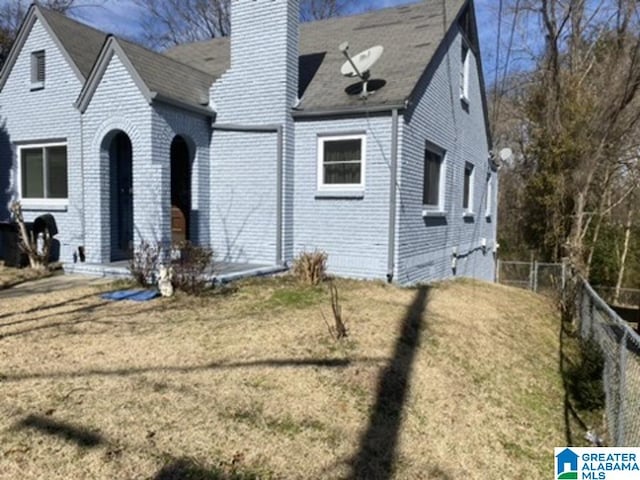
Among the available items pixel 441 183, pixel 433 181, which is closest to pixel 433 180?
pixel 433 181

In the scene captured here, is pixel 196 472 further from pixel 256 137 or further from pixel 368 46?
pixel 368 46

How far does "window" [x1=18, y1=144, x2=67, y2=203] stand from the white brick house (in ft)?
0.10

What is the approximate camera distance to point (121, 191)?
10.3 metres

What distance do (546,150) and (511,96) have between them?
5774 millimetres

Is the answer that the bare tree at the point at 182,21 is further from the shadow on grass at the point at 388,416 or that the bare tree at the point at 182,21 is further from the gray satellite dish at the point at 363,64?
the shadow on grass at the point at 388,416

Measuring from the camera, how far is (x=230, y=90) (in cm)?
977

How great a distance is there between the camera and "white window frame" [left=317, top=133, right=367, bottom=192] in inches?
354

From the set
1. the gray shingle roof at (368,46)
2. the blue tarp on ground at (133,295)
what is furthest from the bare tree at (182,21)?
the blue tarp on ground at (133,295)

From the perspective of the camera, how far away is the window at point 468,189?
13656 mm

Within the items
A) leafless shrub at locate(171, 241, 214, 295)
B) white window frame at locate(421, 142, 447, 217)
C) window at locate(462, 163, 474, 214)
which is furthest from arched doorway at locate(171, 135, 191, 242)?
window at locate(462, 163, 474, 214)

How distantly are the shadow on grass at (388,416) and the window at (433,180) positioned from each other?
16.7ft

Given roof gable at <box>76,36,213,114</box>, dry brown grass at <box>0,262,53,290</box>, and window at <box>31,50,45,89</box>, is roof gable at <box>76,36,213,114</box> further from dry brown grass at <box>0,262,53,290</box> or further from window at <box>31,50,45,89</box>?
dry brown grass at <box>0,262,53,290</box>

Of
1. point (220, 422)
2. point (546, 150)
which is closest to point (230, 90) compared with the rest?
point (220, 422)

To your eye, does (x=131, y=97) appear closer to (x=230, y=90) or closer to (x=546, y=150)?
(x=230, y=90)
